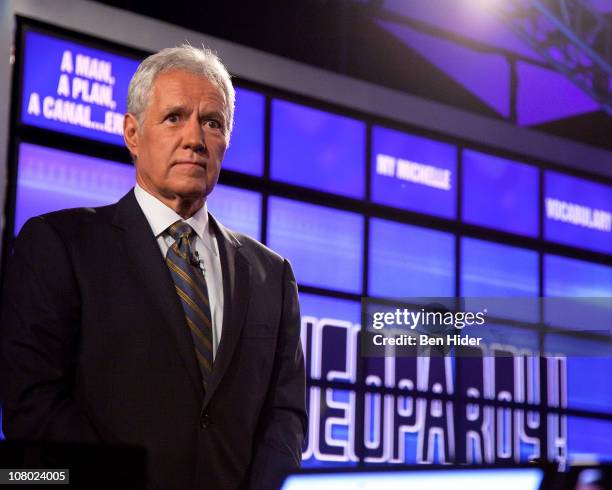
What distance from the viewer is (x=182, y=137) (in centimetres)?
187

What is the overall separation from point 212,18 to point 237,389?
193 inches

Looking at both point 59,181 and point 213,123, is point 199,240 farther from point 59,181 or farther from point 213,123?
point 59,181

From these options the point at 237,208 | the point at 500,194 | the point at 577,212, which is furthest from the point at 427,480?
the point at 577,212

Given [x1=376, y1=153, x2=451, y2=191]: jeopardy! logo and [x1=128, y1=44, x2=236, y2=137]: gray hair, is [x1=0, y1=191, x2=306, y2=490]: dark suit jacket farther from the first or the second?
[x1=376, y1=153, x2=451, y2=191]: jeopardy! logo

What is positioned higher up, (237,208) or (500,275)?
(237,208)

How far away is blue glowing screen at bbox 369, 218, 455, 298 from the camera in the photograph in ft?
21.3

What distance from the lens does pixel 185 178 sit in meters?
1.86

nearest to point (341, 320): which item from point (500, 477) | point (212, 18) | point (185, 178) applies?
point (212, 18)

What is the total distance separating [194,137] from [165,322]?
1.14ft

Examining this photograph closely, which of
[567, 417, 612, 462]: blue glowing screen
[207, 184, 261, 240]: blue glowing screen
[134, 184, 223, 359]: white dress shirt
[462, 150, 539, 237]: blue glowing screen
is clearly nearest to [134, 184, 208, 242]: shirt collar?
[134, 184, 223, 359]: white dress shirt

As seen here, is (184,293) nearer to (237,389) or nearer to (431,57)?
(237,389)

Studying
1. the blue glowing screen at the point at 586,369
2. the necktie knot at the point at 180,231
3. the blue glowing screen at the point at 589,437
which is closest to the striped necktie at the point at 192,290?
the necktie knot at the point at 180,231

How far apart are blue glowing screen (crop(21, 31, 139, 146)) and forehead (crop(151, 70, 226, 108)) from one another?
3.29m

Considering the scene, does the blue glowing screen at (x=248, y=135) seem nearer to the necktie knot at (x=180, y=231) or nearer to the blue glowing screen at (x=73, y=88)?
the blue glowing screen at (x=73, y=88)
